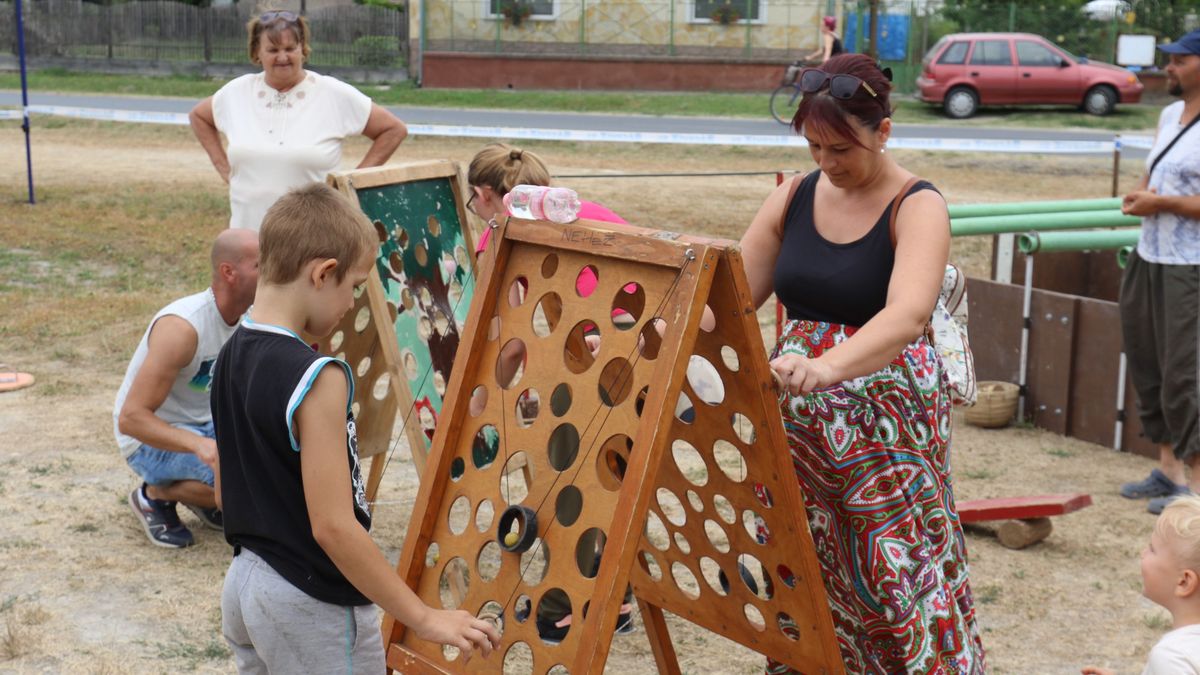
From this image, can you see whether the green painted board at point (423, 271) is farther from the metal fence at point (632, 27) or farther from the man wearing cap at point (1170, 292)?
the metal fence at point (632, 27)

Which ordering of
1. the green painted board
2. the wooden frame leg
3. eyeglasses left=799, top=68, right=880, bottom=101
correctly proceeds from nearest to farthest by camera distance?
eyeglasses left=799, top=68, right=880, bottom=101 < the wooden frame leg < the green painted board

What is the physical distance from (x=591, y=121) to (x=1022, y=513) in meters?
17.2

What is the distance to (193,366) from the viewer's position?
4566mm

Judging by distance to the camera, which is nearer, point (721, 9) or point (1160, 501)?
point (1160, 501)

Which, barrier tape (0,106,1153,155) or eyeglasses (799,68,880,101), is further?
barrier tape (0,106,1153,155)

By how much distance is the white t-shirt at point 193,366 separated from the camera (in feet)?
14.5

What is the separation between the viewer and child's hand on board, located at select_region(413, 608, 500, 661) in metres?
2.44

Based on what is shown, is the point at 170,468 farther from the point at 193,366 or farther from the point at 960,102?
the point at 960,102

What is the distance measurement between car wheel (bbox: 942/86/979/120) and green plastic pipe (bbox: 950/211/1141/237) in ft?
56.8

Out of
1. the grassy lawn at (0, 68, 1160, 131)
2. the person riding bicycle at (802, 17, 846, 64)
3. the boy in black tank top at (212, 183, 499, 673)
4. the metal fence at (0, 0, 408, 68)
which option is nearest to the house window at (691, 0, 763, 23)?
the grassy lawn at (0, 68, 1160, 131)

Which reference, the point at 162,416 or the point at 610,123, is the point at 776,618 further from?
the point at 610,123

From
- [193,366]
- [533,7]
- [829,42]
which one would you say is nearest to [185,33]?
[533,7]

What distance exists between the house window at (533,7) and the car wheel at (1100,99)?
1254 cm

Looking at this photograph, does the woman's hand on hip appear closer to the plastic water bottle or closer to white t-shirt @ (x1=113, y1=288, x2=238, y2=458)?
the plastic water bottle
